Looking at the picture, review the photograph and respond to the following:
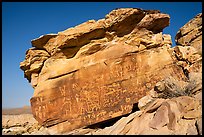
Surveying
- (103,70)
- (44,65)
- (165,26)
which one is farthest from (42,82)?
(165,26)

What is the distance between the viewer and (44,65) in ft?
61.7

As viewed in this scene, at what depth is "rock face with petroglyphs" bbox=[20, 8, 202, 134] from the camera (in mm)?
16453

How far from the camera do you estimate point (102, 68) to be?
17062mm

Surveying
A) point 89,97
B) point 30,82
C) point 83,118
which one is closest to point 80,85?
point 89,97

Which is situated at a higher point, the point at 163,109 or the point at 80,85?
the point at 80,85

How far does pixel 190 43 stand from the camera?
16.8 meters

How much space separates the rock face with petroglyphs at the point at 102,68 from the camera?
16.5 meters

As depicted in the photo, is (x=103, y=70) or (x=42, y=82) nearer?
(x=103, y=70)

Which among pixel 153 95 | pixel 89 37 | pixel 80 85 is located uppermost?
pixel 89 37

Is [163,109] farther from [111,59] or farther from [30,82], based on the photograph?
[30,82]

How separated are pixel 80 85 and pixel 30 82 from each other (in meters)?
4.97

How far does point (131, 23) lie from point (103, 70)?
3904 millimetres

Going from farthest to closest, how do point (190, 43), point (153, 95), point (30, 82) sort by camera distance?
point (30, 82) → point (190, 43) → point (153, 95)

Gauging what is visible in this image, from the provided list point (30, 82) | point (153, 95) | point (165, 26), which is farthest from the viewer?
point (30, 82)
